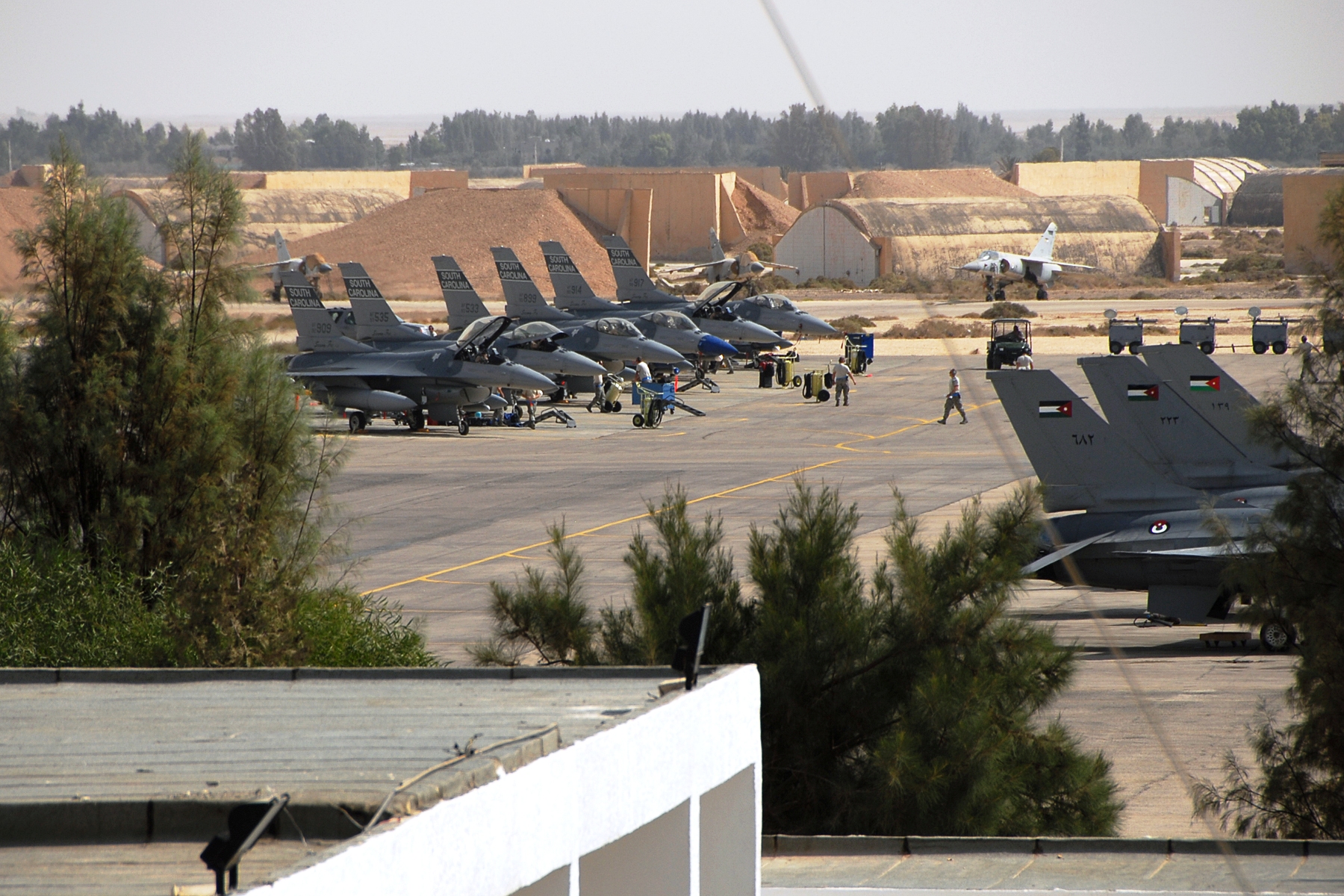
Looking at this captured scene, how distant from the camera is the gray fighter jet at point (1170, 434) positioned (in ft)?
84.5

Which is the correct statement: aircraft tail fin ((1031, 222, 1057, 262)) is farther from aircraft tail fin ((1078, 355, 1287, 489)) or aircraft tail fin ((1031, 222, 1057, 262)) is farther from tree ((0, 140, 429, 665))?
tree ((0, 140, 429, 665))

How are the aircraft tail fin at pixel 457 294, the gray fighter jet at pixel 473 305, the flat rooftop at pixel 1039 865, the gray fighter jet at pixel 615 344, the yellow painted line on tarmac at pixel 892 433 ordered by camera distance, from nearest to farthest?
the flat rooftop at pixel 1039 865, the yellow painted line on tarmac at pixel 892 433, the gray fighter jet at pixel 615 344, the gray fighter jet at pixel 473 305, the aircraft tail fin at pixel 457 294

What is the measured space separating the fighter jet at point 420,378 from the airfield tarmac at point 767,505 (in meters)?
1.24

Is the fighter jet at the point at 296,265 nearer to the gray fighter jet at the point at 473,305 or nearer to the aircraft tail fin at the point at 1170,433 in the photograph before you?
the gray fighter jet at the point at 473,305

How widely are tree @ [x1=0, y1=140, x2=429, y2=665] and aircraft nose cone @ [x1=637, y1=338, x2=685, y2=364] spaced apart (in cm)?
3875

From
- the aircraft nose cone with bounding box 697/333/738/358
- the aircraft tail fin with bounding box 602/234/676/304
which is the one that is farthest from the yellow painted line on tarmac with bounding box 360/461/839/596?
the aircraft tail fin with bounding box 602/234/676/304

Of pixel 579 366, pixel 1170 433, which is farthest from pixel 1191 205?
pixel 1170 433

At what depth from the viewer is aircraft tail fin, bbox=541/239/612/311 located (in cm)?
6962

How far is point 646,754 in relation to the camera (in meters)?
7.39

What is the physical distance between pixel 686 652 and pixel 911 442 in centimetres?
3940

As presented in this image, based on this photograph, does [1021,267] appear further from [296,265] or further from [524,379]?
[524,379]

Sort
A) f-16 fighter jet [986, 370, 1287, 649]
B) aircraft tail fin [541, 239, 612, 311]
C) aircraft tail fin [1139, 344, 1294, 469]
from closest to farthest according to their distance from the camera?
1. f-16 fighter jet [986, 370, 1287, 649]
2. aircraft tail fin [1139, 344, 1294, 469]
3. aircraft tail fin [541, 239, 612, 311]

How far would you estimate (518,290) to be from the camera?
218ft

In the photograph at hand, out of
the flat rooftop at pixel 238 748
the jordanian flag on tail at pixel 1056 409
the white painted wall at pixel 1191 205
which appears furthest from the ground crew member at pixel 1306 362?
the white painted wall at pixel 1191 205
